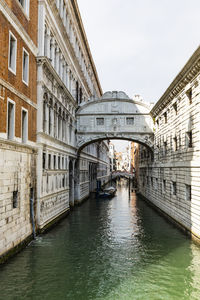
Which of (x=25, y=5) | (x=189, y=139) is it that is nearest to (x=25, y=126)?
(x=25, y=5)

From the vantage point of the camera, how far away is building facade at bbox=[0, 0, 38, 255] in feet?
32.7

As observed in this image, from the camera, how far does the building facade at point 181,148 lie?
13.7 metres

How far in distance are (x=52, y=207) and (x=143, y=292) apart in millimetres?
9731

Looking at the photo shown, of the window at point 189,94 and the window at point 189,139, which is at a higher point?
the window at point 189,94

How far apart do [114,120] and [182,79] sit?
10.4 meters

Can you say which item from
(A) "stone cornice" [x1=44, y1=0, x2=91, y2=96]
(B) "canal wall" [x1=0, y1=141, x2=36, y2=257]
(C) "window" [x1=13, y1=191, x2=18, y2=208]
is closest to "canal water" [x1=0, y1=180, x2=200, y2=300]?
(B) "canal wall" [x1=0, y1=141, x2=36, y2=257]

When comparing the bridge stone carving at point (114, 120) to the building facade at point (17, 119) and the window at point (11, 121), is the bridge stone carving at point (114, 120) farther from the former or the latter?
the window at point (11, 121)

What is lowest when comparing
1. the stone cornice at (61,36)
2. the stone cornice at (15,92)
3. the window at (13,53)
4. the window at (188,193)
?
the window at (188,193)

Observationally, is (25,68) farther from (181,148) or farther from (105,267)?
(181,148)

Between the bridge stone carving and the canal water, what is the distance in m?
10.8

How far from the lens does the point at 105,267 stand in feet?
33.8

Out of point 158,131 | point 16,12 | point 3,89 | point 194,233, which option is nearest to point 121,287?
point 194,233

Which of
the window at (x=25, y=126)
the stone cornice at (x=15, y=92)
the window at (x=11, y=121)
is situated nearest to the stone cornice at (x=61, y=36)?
the stone cornice at (x=15, y=92)

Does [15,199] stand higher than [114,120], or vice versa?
[114,120]
